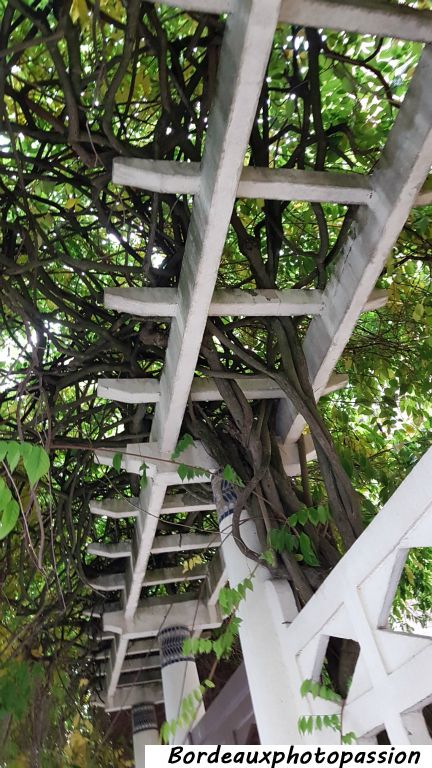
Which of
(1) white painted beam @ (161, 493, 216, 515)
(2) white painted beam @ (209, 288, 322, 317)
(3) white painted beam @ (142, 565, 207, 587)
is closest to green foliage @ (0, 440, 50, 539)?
(2) white painted beam @ (209, 288, 322, 317)

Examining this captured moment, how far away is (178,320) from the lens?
5.04ft

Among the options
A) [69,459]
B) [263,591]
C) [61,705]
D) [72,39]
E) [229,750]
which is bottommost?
[229,750]

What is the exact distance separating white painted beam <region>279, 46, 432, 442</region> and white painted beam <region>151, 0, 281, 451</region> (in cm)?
31

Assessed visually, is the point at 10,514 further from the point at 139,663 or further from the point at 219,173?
the point at 139,663

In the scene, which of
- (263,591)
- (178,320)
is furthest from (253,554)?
(178,320)

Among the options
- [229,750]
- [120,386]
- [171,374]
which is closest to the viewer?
[229,750]

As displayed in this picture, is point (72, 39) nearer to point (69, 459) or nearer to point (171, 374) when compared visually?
point (171, 374)

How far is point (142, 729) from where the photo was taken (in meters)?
3.60

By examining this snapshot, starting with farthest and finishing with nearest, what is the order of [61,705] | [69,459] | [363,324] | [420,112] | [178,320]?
[61,705], [363,324], [69,459], [178,320], [420,112]

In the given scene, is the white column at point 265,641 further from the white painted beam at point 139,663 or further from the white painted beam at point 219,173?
the white painted beam at point 139,663

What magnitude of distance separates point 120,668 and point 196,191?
2.81m

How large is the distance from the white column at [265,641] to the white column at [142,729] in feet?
7.27

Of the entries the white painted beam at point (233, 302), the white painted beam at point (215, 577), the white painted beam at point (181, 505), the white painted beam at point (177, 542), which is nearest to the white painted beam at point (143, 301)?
the white painted beam at point (233, 302)

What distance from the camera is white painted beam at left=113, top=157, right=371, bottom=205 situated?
123cm
